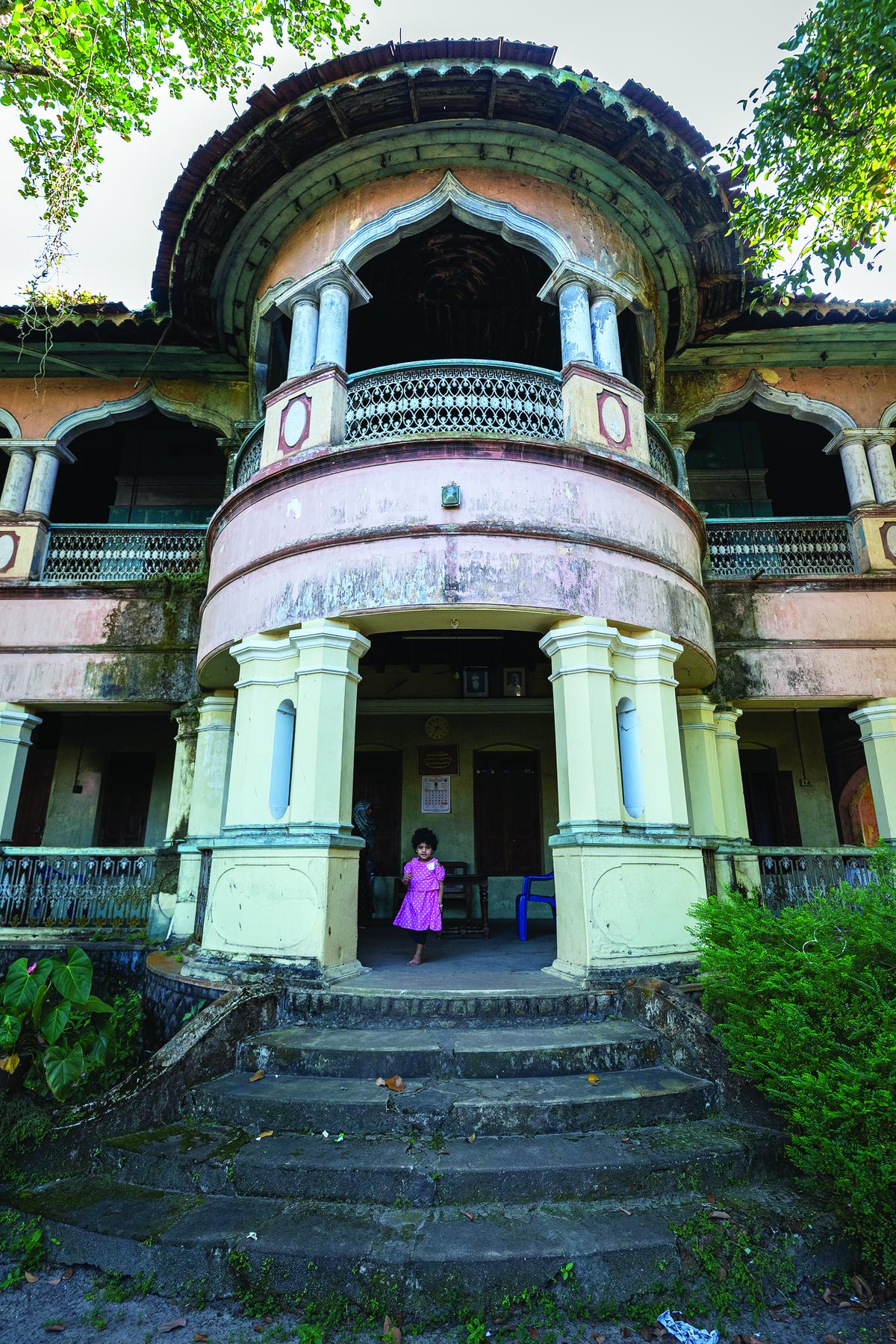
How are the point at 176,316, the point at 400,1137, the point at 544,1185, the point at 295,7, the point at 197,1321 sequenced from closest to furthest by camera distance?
1. the point at 197,1321
2. the point at 544,1185
3. the point at 400,1137
4. the point at 295,7
5. the point at 176,316

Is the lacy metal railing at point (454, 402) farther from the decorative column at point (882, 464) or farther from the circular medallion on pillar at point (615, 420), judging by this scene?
the decorative column at point (882, 464)

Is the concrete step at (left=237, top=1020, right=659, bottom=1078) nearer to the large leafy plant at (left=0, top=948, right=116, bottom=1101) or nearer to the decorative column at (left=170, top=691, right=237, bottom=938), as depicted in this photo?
the large leafy plant at (left=0, top=948, right=116, bottom=1101)

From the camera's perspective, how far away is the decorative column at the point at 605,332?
24.5 ft

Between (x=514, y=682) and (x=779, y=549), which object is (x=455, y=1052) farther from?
(x=779, y=549)

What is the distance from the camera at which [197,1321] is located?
9.58 ft

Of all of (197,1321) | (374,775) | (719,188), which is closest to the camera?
Answer: (197,1321)

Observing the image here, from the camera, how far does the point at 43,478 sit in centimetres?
1023

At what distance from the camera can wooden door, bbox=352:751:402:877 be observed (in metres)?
11.1

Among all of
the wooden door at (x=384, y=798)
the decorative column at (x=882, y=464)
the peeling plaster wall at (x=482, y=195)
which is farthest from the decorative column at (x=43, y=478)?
the decorative column at (x=882, y=464)

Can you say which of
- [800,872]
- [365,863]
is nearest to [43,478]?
[365,863]

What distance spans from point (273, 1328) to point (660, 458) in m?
7.90

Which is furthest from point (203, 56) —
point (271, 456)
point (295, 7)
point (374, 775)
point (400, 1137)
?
point (400, 1137)

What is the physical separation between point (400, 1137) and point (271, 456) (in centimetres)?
607

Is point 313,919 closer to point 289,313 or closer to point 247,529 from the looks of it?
point 247,529
